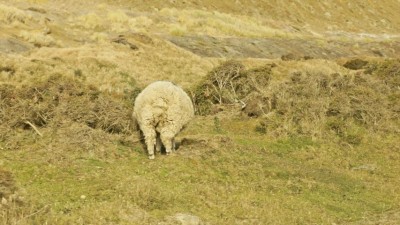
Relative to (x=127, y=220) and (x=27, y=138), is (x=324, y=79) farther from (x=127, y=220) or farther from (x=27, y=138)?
(x=127, y=220)

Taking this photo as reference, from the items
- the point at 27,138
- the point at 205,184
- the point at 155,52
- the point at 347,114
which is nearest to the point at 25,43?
the point at 155,52

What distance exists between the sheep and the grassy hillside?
644 mm

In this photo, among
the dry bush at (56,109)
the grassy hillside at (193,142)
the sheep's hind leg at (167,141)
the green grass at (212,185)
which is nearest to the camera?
the green grass at (212,185)

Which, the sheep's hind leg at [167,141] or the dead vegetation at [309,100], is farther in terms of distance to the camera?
the dead vegetation at [309,100]

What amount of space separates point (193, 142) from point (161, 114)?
2.30 m

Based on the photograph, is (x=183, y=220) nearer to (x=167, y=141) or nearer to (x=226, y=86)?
(x=167, y=141)

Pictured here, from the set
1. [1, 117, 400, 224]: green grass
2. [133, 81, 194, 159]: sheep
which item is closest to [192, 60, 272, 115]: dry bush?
[1, 117, 400, 224]: green grass

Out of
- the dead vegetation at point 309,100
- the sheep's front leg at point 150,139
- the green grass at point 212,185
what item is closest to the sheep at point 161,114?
the sheep's front leg at point 150,139

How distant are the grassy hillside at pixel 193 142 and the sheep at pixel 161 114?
2.11 feet

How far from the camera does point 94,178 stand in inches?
501

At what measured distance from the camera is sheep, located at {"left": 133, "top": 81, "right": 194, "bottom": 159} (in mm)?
15102

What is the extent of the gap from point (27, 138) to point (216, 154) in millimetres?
6308

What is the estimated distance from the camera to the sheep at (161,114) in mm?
15102

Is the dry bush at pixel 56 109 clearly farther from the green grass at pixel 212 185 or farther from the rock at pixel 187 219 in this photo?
the rock at pixel 187 219
